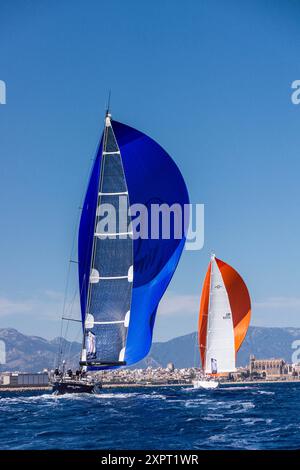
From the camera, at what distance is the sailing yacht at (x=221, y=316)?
7200 centimetres

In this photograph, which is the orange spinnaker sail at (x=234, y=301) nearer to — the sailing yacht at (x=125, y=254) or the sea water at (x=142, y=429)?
the sailing yacht at (x=125, y=254)

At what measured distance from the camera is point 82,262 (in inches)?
1848

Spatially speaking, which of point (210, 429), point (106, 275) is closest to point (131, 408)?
point (106, 275)

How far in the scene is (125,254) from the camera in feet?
145

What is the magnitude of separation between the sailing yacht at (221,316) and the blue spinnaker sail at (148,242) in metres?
28.1

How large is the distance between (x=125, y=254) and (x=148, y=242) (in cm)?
168

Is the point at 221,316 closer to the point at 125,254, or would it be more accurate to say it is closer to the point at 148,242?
the point at 125,254

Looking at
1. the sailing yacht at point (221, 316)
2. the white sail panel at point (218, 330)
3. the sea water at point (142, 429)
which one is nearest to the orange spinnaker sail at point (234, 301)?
the sailing yacht at point (221, 316)

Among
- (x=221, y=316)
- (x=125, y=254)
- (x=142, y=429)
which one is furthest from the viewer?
(x=221, y=316)

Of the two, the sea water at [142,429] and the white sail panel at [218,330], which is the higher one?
the white sail panel at [218,330]

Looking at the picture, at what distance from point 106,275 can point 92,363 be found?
569cm

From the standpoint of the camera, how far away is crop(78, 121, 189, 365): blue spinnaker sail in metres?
43.7

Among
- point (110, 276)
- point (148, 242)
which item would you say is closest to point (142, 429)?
point (148, 242)
